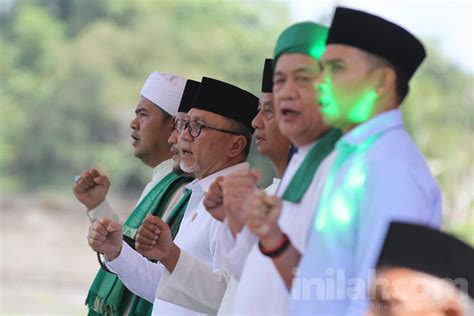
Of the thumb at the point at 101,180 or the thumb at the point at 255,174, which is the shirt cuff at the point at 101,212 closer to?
the thumb at the point at 101,180

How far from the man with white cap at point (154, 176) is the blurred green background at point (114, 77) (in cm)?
1783

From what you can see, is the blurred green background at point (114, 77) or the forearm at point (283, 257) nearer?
the forearm at point (283, 257)

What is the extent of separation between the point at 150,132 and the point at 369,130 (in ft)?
8.95

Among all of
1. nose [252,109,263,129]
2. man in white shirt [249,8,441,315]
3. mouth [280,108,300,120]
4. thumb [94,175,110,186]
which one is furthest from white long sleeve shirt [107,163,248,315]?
man in white shirt [249,8,441,315]

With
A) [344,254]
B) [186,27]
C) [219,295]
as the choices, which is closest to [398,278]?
[344,254]

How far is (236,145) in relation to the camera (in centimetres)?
481

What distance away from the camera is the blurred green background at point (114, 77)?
2428 centimetres

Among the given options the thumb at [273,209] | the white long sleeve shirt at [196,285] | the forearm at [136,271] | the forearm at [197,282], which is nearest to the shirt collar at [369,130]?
the thumb at [273,209]

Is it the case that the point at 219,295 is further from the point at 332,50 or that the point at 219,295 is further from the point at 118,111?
the point at 118,111

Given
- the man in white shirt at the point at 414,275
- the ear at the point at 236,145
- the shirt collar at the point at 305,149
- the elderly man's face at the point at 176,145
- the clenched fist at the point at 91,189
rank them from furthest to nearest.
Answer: the clenched fist at the point at 91,189 < the elderly man's face at the point at 176,145 < the ear at the point at 236,145 < the shirt collar at the point at 305,149 < the man in white shirt at the point at 414,275

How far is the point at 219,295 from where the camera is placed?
420 cm

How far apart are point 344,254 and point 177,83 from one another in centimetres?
287

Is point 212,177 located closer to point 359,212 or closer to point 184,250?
point 184,250

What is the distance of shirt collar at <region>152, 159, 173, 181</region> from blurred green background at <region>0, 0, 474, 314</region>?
17874 mm
